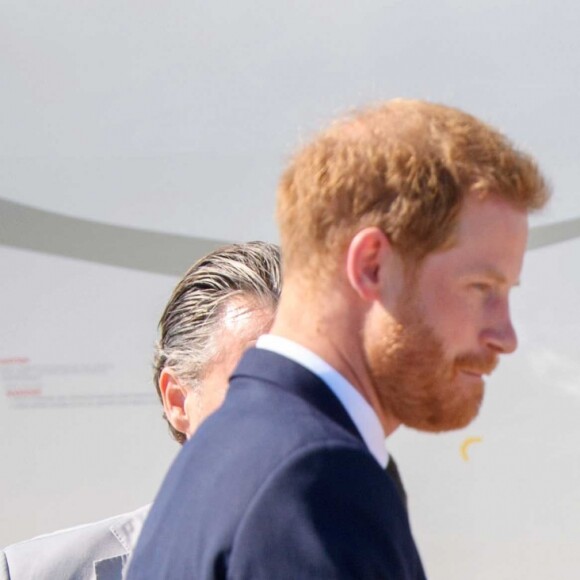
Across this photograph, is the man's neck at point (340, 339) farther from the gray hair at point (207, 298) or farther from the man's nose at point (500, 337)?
the gray hair at point (207, 298)

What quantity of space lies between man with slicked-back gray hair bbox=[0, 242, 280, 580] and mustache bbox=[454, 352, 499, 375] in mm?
785

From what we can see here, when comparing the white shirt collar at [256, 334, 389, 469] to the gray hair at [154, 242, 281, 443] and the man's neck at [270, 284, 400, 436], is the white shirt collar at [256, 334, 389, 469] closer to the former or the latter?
the man's neck at [270, 284, 400, 436]

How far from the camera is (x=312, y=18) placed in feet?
9.70

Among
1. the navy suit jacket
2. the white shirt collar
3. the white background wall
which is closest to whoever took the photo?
the navy suit jacket

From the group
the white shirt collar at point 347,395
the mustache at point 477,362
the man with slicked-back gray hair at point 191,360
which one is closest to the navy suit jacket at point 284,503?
the white shirt collar at point 347,395

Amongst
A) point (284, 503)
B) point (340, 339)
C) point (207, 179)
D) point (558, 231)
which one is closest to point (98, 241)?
point (207, 179)

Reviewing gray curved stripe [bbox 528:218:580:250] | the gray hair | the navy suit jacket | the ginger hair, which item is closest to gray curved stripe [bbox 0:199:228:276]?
gray curved stripe [bbox 528:218:580:250]

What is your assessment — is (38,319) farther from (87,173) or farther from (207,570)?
(207,570)

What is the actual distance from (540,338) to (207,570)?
7.21 ft

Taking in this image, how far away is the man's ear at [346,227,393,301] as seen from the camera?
967 millimetres

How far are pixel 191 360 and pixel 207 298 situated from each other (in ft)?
0.34

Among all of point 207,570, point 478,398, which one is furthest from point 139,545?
point 478,398

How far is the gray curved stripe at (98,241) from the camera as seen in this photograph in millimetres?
2998

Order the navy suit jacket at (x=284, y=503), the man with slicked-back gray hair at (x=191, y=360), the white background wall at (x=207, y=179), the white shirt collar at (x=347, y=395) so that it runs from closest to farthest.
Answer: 1. the navy suit jacket at (x=284, y=503)
2. the white shirt collar at (x=347, y=395)
3. the man with slicked-back gray hair at (x=191, y=360)
4. the white background wall at (x=207, y=179)
